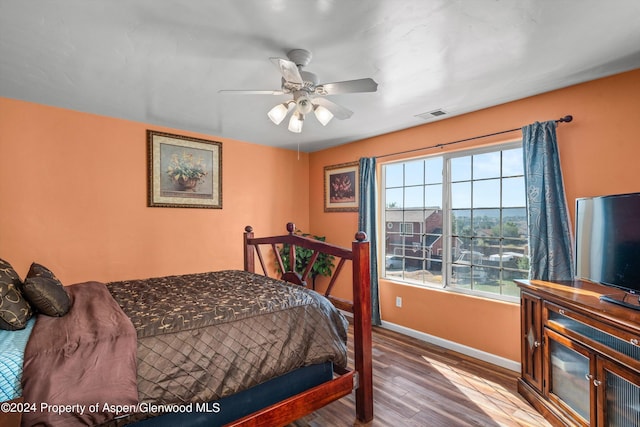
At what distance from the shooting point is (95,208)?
3143mm

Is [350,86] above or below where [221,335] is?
above

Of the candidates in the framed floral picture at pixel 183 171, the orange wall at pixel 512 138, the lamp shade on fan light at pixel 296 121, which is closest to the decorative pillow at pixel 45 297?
the lamp shade on fan light at pixel 296 121

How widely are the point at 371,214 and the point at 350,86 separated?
2.31m

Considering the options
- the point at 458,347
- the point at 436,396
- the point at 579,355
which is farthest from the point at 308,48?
the point at 458,347

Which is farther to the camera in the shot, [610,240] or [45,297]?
[610,240]

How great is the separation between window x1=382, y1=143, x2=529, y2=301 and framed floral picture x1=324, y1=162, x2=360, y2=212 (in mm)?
434

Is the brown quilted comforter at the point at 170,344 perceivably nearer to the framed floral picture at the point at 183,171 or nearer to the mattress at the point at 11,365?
the mattress at the point at 11,365

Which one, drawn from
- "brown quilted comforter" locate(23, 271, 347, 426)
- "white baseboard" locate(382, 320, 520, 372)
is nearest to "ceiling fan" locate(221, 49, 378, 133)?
"brown quilted comforter" locate(23, 271, 347, 426)

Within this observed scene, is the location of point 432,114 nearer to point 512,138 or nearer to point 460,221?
point 512,138

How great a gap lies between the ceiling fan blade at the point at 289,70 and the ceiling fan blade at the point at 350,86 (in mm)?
154

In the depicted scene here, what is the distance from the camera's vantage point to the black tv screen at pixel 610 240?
68.9 inches

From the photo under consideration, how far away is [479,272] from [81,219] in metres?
3.96

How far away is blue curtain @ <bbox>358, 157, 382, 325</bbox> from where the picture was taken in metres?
3.92

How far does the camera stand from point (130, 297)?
6.53 feet
